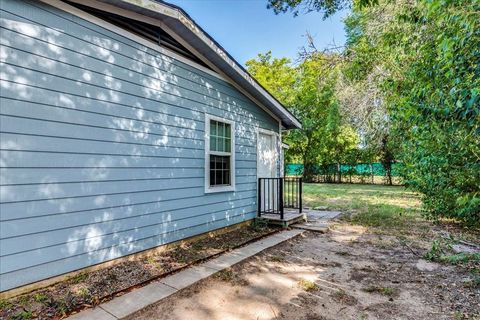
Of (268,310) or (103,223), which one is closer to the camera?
(268,310)

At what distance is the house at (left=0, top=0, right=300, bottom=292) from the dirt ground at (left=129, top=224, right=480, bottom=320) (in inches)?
52.4

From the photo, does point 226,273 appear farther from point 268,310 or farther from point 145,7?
point 145,7

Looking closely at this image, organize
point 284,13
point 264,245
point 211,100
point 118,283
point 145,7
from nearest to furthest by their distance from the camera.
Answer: point 118,283, point 145,7, point 264,245, point 211,100, point 284,13

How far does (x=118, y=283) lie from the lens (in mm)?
3094

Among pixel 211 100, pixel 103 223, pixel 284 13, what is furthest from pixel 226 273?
pixel 284 13

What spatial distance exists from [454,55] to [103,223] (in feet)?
14.4

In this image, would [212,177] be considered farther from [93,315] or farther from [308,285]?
[93,315]

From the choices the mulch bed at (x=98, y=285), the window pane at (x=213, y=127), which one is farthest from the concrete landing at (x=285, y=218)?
the window pane at (x=213, y=127)

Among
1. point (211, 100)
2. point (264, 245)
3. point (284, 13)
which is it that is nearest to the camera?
point (264, 245)

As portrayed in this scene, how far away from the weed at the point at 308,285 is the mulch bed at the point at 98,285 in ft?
4.92

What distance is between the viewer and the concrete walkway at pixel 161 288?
2.50 meters

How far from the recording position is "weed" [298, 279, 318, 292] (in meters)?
3.15

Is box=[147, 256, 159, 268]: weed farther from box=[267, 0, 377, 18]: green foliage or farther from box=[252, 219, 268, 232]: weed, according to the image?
box=[267, 0, 377, 18]: green foliage

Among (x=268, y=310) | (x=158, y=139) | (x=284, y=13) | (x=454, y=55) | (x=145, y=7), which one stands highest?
(x=284, y=13)
